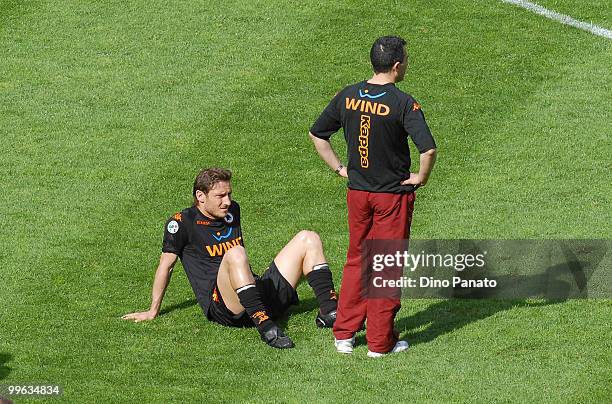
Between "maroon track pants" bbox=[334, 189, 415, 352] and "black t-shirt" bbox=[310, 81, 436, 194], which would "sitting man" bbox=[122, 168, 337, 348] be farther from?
"black t-shirt" bbox=[310, 81, 436, 194]

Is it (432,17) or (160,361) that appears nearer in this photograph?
(160,361)

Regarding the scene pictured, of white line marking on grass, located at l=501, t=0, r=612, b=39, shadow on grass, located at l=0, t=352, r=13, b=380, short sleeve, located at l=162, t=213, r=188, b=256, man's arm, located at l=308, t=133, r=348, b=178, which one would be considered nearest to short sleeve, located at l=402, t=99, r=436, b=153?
man's arm, located at l=308, t=133, r=348, b=178

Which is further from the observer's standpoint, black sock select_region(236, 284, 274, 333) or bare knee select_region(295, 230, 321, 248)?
bare knee select_region(295, 230, 321, 248)

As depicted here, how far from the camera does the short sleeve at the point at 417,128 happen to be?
9.71 meters

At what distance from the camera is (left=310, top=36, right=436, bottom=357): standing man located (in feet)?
32.1

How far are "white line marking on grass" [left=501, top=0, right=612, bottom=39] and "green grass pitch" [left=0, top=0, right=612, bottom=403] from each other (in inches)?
6.7

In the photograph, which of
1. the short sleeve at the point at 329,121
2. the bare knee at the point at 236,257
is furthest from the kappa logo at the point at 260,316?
the short sleeve at the point at 329,121

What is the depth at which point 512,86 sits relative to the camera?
626 inches

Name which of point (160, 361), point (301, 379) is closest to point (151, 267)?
point (160, 361)

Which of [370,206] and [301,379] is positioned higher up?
[370,206]

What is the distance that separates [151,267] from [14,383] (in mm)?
2853

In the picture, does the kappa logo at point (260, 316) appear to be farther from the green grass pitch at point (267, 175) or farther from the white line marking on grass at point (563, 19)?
the white line marking on grass at point (563, 19)

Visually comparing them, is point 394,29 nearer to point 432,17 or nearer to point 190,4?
point 432,17

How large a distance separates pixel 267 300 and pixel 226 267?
1.78 ft
